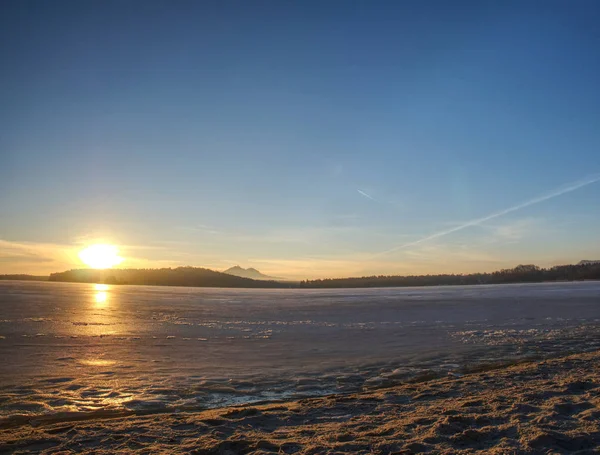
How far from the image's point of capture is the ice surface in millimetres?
8719

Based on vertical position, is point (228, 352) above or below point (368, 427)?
below

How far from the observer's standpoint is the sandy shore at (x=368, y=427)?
5426mm

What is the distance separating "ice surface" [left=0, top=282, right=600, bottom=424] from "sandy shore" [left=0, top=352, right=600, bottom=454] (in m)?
1.10

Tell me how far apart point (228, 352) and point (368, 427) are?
7935mm

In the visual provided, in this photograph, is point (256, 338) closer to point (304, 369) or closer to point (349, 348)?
point (349, 348)

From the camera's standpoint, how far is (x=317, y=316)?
2545cm

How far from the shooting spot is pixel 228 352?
1349cm

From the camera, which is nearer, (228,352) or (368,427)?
(368,427)

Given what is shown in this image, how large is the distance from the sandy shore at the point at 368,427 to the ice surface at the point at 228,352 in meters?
1.10

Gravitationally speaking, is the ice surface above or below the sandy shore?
below

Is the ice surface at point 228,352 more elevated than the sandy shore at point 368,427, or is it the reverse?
the sandy shore at point 368,427

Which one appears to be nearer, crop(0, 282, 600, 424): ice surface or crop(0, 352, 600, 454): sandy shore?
crop(0, 352, 600, 454): sandy shore

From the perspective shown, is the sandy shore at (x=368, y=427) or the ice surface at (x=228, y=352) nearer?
the sandy shore at (x=368, y=427)

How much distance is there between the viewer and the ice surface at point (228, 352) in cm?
872
